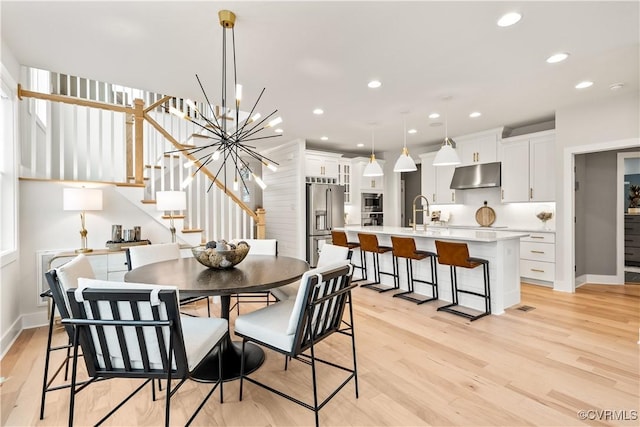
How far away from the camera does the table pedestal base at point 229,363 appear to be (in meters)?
2.18

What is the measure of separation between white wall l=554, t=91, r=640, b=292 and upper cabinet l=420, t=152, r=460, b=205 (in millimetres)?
1974

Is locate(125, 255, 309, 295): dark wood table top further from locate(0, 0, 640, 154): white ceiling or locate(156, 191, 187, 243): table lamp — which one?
locate(0, 0, 640, 154): white ceiling

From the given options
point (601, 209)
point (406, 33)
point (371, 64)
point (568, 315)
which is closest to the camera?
point (406, 33)

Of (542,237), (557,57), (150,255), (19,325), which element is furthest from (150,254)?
(542,237)

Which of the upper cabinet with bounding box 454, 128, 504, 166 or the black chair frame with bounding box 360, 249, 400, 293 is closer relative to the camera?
the black chair frame with bounding box 360, 249, 400, 293

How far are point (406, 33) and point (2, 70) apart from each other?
3347 mm

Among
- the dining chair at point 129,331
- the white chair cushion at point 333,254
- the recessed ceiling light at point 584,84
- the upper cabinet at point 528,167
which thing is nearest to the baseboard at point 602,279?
the upper cabinet at point 528,167

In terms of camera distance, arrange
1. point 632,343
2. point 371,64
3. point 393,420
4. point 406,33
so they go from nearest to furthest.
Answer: point 393,420
point 406,33
point 632,343
point 371,64

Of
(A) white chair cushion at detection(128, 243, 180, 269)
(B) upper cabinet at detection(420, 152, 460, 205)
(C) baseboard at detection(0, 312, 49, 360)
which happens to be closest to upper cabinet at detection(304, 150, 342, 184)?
(B) upper cabinet at detection(420, 152, 460, 205)

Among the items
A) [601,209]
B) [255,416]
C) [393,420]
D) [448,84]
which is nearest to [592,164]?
[601,209]

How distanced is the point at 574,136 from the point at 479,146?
1.56 m

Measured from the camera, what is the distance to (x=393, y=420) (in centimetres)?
178

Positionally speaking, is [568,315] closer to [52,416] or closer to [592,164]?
[592,164]

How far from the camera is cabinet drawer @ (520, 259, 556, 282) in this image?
470 centimetres
